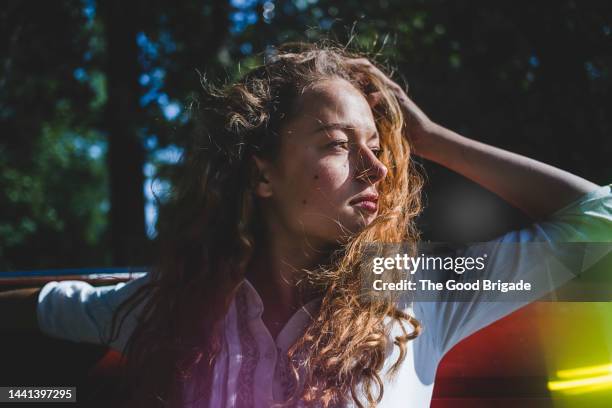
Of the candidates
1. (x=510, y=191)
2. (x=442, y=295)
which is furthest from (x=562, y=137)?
(x=442, y=295)

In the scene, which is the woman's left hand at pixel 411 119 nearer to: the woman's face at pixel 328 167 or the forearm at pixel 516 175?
the forearm at pixel 516 175

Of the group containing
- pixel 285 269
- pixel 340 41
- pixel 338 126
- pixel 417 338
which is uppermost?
pixel 340 41

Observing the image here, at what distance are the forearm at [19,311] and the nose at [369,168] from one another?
1.28 meters

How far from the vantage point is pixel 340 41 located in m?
4.89

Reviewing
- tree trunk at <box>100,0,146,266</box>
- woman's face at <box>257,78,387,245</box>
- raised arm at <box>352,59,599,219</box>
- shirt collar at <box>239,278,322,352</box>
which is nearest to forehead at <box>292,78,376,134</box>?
woman's face at <box>257,78,387,245</box>

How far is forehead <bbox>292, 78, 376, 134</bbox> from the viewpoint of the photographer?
1.76m

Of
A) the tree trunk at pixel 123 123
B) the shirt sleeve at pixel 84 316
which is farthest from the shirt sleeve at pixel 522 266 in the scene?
the tree trunk at pixel 123 123

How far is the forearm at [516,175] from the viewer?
1738mm

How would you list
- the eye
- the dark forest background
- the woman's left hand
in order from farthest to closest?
the dark forest background
the woman's left hand
the eye

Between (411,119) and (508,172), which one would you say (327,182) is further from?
(508,172)

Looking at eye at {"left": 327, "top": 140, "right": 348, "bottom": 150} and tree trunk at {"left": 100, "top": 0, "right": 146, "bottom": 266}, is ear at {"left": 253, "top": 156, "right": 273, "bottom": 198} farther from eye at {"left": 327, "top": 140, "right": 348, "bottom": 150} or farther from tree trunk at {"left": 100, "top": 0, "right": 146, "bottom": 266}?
tree trunk at {"left": 100, "top": 0, "right": 146, "bottom": 266}

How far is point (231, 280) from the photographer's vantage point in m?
1.82

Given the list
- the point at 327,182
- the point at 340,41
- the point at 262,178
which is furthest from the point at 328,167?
the point at 340,41

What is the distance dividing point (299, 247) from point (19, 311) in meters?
1.07
